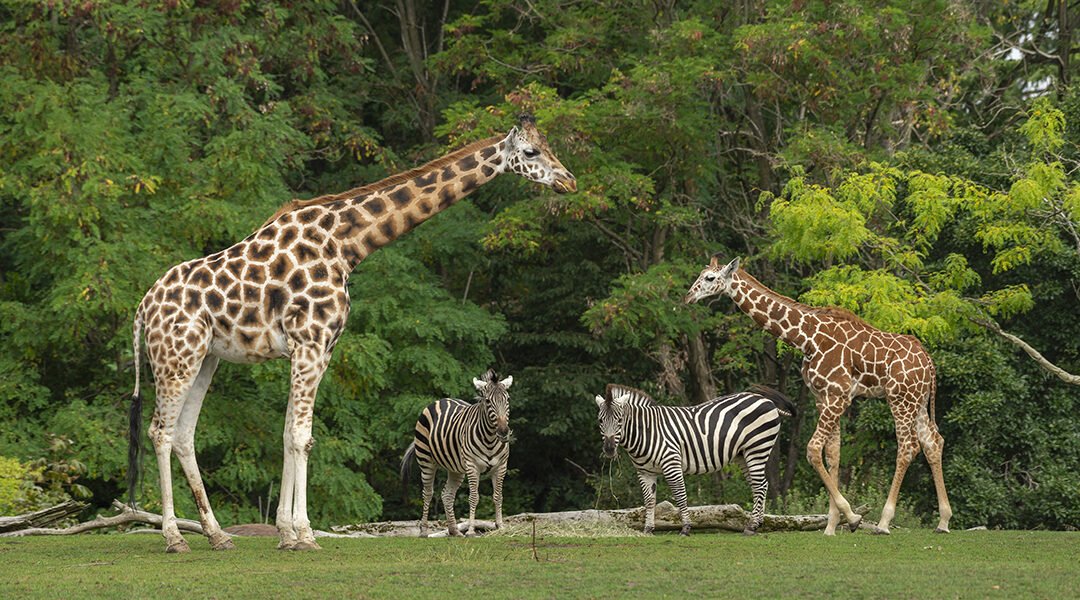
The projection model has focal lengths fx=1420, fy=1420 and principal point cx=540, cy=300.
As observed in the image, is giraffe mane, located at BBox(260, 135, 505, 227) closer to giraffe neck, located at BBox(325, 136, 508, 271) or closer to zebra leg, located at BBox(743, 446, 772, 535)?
giraffe neck, located at BBox(325, 136, 508, 271)

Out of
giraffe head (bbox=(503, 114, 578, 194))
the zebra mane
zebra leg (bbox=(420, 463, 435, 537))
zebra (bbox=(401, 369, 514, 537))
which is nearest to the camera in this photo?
giraffe head (bbox=(503, 114, 578, 194))

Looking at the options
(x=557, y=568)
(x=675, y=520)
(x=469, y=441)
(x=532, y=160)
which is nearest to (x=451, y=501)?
(x=469, y=441)

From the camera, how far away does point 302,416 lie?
40.1ft

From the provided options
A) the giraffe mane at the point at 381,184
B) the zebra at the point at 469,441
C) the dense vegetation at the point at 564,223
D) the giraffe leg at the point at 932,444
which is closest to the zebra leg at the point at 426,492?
the zebra at the point at 469,441

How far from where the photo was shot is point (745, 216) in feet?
79.8

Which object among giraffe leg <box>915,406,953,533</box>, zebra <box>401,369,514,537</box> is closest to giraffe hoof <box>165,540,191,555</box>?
zebra <box>401,369,514,537</box>

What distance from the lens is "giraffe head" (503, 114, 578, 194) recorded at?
13.4m

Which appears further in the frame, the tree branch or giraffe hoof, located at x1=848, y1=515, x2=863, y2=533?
the tree branch

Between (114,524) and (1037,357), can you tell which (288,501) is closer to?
(114,524)

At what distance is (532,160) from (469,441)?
3039 mm

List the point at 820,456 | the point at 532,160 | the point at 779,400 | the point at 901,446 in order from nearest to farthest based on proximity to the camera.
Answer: the point at 532,160
the point at 820,456
the point at 901,446
the point at 779,400

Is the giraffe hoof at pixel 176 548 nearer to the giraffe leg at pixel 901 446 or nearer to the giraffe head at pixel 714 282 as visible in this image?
the giraffe head at pixel 714 282

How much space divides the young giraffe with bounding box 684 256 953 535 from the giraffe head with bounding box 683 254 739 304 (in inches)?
42.8

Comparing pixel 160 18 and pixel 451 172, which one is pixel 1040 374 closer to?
pixel 451 172
